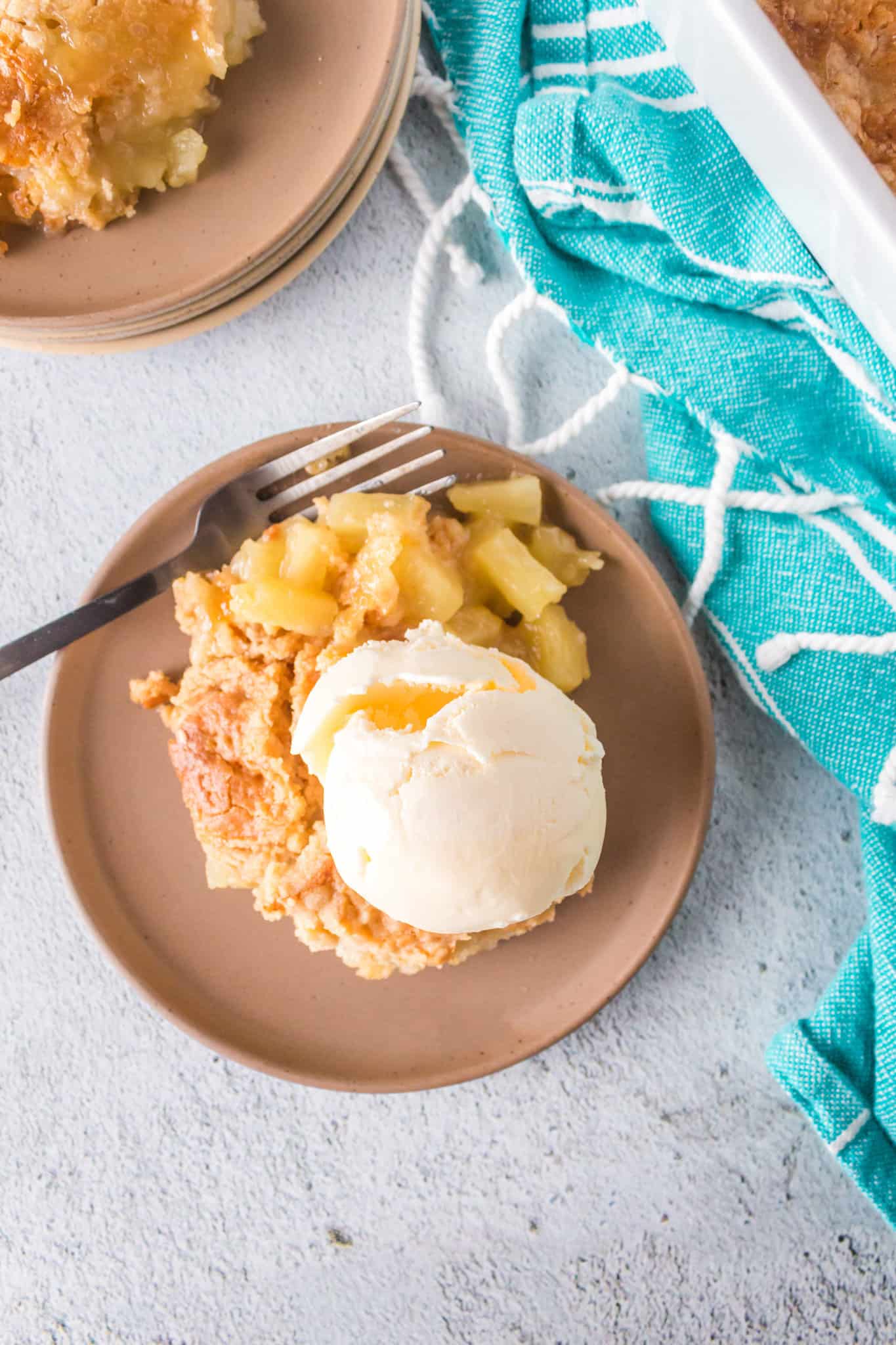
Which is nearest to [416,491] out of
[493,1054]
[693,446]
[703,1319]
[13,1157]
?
[693,446]

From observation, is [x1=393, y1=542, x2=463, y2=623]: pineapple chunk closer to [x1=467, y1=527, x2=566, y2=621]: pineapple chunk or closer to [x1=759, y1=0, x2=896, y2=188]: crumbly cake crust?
[x1=467, y1=527, x2=566, y2=621]: pineapple chunk

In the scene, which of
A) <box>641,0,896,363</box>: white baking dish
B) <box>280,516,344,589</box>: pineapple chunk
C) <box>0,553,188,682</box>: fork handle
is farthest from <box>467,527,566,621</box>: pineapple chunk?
<box>641,0,896,363</box>: white baking dish

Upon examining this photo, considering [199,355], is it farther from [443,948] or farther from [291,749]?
[443,948]

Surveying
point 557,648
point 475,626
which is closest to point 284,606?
point 475,626

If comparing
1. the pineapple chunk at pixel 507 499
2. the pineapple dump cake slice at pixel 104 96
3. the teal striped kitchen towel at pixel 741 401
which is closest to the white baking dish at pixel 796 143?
the teal striped kitchen towel at pixel 741 401

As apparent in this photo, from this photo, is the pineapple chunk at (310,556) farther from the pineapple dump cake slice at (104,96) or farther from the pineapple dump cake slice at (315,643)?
the pineapple dump cake slice at (104,96)

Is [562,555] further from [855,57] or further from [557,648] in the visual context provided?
[855,57]

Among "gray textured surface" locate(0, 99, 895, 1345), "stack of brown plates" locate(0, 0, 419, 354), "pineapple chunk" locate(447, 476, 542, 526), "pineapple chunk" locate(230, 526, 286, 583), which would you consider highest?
"stack of brown plates" locate(0, 0, 419, 354)
